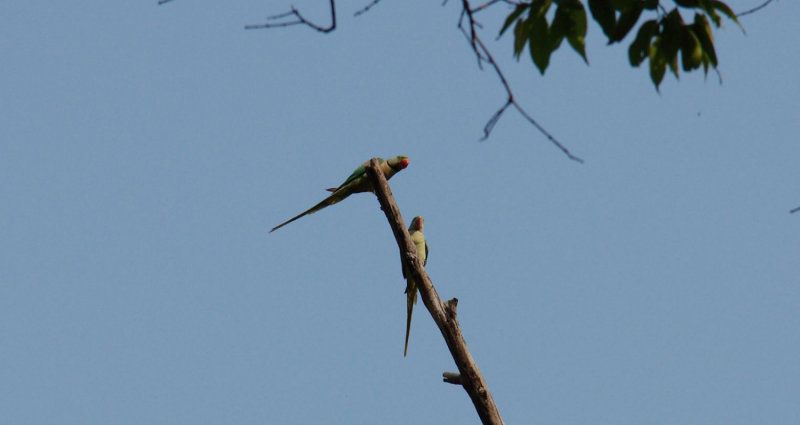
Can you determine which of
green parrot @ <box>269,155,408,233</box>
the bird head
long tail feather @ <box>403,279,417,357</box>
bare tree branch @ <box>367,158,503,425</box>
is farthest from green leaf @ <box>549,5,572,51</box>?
the bird head

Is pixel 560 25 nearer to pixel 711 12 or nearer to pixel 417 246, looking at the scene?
pixel 711 12

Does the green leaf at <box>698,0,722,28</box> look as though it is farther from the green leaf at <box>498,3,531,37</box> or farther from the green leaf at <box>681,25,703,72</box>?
the green leaf at <box>498,3,531,37</box>

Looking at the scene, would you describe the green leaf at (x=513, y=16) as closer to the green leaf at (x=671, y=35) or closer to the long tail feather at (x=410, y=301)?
the green leaf at (x=671, y=35)

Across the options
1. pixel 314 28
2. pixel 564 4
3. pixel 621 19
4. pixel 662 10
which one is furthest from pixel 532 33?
pixel 314 28

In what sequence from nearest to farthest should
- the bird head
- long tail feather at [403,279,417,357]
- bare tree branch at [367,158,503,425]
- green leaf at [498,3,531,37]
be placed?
green leaf at [498,3,531,37] < bare tree branch at [367,158,503,425] < long tail feather at [403,279,417,357] < the bird head

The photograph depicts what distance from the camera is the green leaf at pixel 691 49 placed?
2068 mm

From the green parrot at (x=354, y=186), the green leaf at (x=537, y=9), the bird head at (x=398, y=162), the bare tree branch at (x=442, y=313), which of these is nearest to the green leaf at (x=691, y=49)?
the green leaf at (x=537, y=9)

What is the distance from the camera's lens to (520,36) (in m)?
2.08

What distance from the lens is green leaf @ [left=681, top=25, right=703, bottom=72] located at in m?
2.07

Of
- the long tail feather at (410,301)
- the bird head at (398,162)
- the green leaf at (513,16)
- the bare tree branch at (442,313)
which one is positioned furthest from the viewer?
the bird head at (398,162)

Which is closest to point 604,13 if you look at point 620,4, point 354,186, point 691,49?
point 620,4

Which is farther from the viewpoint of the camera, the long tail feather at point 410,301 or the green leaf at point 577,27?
the long tail feather at point 410,301

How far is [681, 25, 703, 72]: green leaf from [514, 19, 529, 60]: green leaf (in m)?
0.44

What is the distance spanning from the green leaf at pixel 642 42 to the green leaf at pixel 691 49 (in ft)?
0.28
